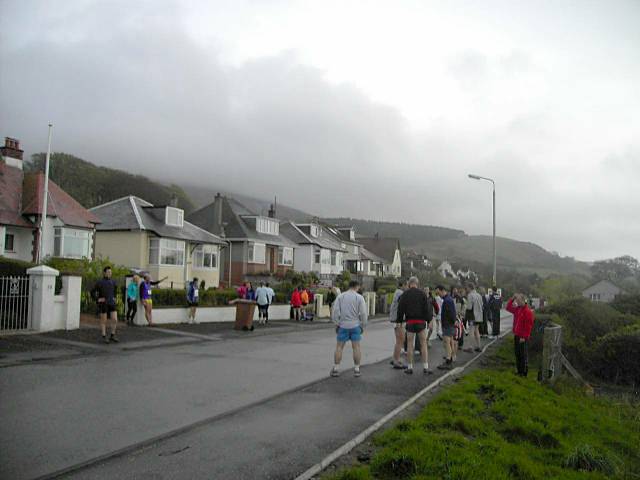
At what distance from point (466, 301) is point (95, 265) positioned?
1693 centimetres

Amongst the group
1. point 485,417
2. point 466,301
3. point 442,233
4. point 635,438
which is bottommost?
point 635,438

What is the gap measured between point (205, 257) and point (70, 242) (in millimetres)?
11464

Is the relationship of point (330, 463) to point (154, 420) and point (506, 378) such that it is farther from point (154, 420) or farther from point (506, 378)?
point (506, 378)

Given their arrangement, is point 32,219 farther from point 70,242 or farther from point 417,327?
point 417,327

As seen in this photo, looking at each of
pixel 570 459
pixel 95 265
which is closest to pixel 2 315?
pixel 95 265

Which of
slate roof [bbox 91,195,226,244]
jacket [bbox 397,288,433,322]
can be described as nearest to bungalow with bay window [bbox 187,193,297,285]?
slate roof [bbox 91,195,226,244]

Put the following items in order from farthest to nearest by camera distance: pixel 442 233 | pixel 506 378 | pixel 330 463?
pixel 442 233 < pixel 506 378 < pixel 330 463

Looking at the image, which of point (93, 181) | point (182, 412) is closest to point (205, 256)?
point (93, 181)

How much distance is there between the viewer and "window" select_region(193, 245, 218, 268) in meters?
43.4

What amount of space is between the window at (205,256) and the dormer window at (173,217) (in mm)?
2366

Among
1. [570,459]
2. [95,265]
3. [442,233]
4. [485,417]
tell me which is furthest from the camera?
[442,233]

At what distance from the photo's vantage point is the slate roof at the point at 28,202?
31625 mm

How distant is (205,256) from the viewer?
145 ft

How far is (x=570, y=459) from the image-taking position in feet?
22.6
